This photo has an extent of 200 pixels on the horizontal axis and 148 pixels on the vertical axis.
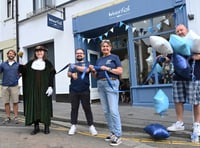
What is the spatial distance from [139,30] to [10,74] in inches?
193

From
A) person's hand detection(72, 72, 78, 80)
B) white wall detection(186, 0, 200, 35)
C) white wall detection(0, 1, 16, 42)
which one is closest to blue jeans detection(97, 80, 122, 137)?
person's hand detection(72, 72, 78, 80)

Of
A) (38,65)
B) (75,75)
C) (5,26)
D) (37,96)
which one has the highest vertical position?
(5,26)

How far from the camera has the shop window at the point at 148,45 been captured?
884 cm

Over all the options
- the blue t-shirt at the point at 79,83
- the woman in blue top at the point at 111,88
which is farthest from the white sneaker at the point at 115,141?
the blue t-shirt at the point at 79,83

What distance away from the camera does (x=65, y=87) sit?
1158 cm

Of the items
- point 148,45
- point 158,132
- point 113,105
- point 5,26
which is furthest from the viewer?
point 5,26

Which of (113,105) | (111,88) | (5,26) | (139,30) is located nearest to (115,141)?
(113,105)

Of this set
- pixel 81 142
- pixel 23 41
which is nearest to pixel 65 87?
pixel 23 41

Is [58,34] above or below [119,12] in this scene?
below

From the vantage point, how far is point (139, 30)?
378 inches

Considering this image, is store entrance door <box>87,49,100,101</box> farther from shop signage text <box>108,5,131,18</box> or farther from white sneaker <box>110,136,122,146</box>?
white sneaker <box>110,136,122,146</box>

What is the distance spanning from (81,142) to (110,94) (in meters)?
1.11

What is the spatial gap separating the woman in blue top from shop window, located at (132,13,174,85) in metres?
4.08

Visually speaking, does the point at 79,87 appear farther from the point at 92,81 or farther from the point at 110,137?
the point at 92,81
